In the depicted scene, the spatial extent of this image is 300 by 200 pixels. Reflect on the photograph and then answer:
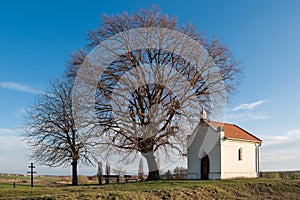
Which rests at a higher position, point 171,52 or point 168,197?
point 171,52

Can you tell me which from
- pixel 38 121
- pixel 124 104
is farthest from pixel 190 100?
pixel 38 121

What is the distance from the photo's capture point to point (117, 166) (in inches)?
890

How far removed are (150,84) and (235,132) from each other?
1172 centimetres

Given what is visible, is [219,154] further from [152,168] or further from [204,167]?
[152,168]

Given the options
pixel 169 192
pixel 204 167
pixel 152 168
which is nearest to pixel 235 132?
pixel 204 167

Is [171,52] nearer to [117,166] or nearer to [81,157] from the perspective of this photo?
[117,166]

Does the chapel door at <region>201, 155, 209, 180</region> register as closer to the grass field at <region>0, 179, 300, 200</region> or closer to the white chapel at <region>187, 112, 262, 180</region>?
the white chapel at <region>187, 112, 262, 180</region>

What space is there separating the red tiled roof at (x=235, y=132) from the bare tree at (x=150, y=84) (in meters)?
4.85

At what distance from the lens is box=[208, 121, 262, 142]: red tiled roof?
2970 centimetres

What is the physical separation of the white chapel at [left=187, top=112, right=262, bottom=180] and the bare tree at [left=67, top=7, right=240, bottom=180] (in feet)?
12.4

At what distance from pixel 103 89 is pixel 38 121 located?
10285mm

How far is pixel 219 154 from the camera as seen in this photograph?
2775 centimetres

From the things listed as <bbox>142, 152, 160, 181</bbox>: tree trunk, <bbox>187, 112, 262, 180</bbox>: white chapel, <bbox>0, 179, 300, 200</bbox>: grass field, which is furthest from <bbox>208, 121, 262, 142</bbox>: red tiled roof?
<bbox>0, 179, 300, 200</bbox>: grass field

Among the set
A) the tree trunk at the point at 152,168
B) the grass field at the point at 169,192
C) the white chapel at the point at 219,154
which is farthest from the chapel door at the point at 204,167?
the grass field at the point at 169,192
